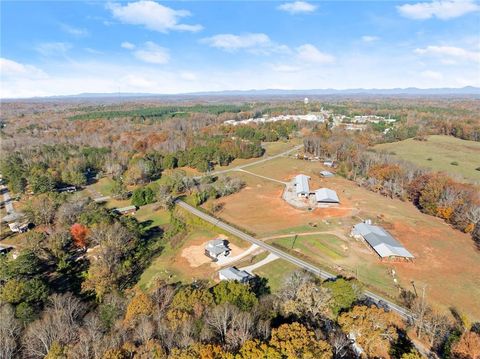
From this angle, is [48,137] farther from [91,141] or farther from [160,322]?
[160,322]

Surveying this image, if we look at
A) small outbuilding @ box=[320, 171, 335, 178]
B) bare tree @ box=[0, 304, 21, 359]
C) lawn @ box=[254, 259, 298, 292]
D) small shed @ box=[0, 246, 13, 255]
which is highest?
bare tree @ box=[0, 304, 21, 359]

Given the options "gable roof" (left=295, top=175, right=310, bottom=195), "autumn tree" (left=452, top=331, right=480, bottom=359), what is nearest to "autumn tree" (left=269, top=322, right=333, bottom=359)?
"autumn tree" (left=452, top=331, right=480, bottom=359)

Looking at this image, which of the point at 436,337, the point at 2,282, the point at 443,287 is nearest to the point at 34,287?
the point at 2,282

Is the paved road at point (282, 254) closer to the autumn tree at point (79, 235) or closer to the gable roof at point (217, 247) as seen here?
the gable roof at point (217, 247)

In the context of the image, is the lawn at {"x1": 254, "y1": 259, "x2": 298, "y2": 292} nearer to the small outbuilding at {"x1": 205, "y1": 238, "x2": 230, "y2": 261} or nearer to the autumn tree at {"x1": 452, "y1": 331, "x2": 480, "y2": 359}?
the small outbuilding at {"x1": 205, "y1": 238, "x2": 230, "y2": 261}

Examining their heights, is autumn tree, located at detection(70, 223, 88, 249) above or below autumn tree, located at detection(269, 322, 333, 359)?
below

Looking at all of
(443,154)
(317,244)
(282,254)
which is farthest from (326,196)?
(443,154)

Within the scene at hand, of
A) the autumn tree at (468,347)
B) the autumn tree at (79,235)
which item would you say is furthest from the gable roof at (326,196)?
the autumn tree at (79,235)
